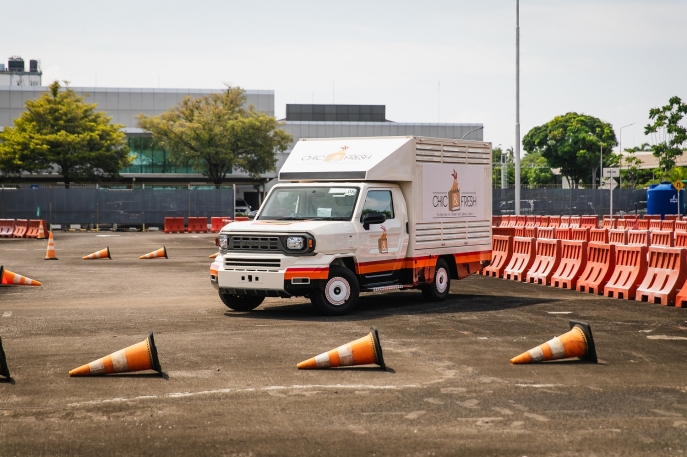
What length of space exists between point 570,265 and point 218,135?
6351 centimetres

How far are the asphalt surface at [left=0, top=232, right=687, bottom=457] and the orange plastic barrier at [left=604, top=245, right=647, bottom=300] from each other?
0.68m

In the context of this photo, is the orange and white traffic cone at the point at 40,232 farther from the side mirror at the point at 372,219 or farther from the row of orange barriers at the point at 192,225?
the side mirror at the point at 372,219

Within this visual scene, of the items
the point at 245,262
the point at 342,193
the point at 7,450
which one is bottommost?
the point at 7,450

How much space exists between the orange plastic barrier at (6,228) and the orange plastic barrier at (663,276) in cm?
3743

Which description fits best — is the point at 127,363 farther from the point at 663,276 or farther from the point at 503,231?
the point at 503,231

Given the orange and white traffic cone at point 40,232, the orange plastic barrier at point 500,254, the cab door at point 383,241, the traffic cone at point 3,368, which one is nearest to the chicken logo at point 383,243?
the cab door at point 383,241

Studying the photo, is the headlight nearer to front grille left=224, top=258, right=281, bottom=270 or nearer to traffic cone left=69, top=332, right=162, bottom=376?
front grille left=224, top=258, right=281, bottom=270

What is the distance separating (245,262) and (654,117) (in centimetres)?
6743

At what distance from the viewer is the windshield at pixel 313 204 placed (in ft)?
50.3

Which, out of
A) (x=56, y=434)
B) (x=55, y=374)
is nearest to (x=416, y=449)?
(x=56, y=434)

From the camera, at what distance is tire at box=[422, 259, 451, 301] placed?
16953 mm

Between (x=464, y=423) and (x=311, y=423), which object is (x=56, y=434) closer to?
(x=311, y=423)

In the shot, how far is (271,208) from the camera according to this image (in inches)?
620

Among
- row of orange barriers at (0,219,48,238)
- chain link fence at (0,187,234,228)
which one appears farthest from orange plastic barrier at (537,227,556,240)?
chain link fence at (0,187,234,228)
